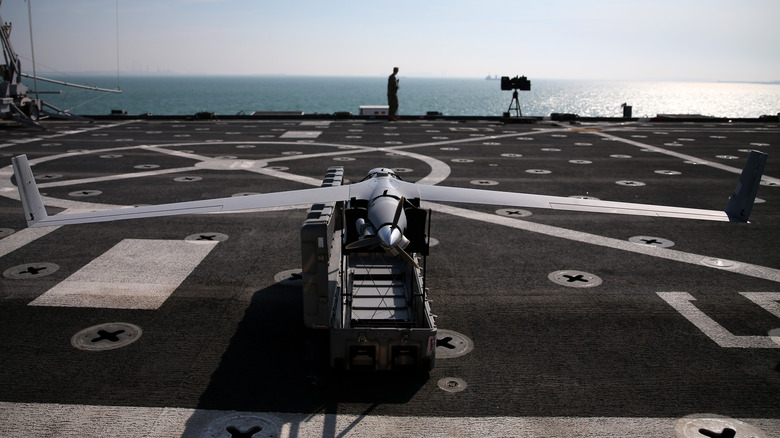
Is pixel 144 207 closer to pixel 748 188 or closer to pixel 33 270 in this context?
pixel 33 270

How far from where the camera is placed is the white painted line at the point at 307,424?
24.5 ft

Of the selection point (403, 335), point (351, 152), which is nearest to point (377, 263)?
point (403, 335)

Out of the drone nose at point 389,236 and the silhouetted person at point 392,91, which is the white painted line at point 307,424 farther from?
the silhouetted person at point 392,91

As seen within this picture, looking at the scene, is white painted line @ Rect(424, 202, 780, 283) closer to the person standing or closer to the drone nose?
the drone nose

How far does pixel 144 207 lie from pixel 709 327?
10802mm

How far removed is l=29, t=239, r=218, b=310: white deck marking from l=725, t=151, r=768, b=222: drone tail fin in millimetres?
11140

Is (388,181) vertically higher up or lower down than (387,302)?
higher up

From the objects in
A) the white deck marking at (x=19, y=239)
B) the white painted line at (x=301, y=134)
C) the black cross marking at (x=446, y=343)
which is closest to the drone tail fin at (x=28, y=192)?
the white deck marking at (x=19, y=239)

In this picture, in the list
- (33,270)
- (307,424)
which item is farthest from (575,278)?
(33,270)

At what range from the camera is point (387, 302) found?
10.5 metres

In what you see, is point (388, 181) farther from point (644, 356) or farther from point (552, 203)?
point (644, 356)

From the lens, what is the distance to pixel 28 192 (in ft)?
32.1

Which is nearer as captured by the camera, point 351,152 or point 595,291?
point 595,291

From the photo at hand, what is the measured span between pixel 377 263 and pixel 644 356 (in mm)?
5543
